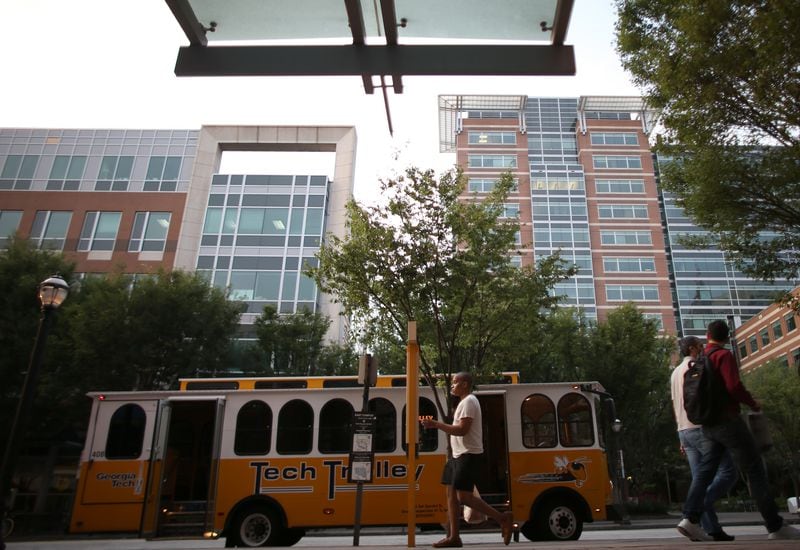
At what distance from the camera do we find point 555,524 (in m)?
10.2

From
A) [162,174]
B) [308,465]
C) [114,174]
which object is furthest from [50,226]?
[308,465]

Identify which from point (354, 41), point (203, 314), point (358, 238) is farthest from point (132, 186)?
point (354, 41)

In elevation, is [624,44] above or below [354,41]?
above

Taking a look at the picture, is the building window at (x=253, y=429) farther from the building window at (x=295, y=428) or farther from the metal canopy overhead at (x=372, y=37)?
the metal canopy overhead at (x=372, y=37)

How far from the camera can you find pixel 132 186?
36.9 metres

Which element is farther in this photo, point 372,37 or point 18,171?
point 18,171

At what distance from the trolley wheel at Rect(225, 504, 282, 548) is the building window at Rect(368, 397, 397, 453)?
2.31 metres

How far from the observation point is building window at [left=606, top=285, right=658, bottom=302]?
59.9 metres

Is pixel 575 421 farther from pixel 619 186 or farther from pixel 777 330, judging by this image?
pixel 619 186

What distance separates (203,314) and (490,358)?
12.5 meters

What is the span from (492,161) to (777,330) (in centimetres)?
3410

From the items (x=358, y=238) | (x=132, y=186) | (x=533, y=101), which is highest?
(x=533, y=101)

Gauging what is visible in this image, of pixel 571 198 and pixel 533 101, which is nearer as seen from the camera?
pixel 571 198

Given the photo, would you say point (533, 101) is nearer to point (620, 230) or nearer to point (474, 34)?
point (620, 230)
